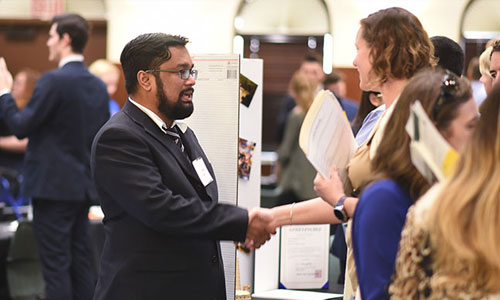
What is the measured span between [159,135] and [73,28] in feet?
8.11

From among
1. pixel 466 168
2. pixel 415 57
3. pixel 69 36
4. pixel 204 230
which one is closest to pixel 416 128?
pixel 466 168

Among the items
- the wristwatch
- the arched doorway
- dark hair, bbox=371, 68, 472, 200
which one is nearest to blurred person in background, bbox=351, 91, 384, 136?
the wristwatch

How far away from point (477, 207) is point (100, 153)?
4.37 feet

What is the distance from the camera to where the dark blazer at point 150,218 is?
90.6 inches

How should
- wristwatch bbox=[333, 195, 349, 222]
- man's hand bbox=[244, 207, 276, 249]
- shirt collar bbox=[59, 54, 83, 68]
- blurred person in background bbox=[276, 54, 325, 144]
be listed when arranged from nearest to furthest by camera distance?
wristwatch bbox=[333, 195, 349, 222] → man's hand bbox=[244, 207, 276, 249] → shirt collar bbox=[59, 54, 83, 68] → blurred person in background bbox=[276, 54, 325, 144]

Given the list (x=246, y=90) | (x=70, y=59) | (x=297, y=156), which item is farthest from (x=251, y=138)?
(x=297, y=156)

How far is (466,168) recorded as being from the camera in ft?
4.71

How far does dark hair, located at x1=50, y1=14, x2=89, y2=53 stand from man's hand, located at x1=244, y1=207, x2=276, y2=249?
2.62 metres

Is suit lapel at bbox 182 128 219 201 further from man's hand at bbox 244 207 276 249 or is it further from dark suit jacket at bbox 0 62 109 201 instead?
dark suit jacket at bbox 0 62 109 201

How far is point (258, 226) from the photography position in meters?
2.41

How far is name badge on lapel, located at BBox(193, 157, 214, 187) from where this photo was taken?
2510 mm

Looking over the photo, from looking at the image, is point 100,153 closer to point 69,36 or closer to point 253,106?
point 253,106

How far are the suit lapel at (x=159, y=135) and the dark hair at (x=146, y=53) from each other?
0.10 meters

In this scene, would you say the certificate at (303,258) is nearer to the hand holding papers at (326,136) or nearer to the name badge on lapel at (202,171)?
the name badge on lapel at (202,171)
